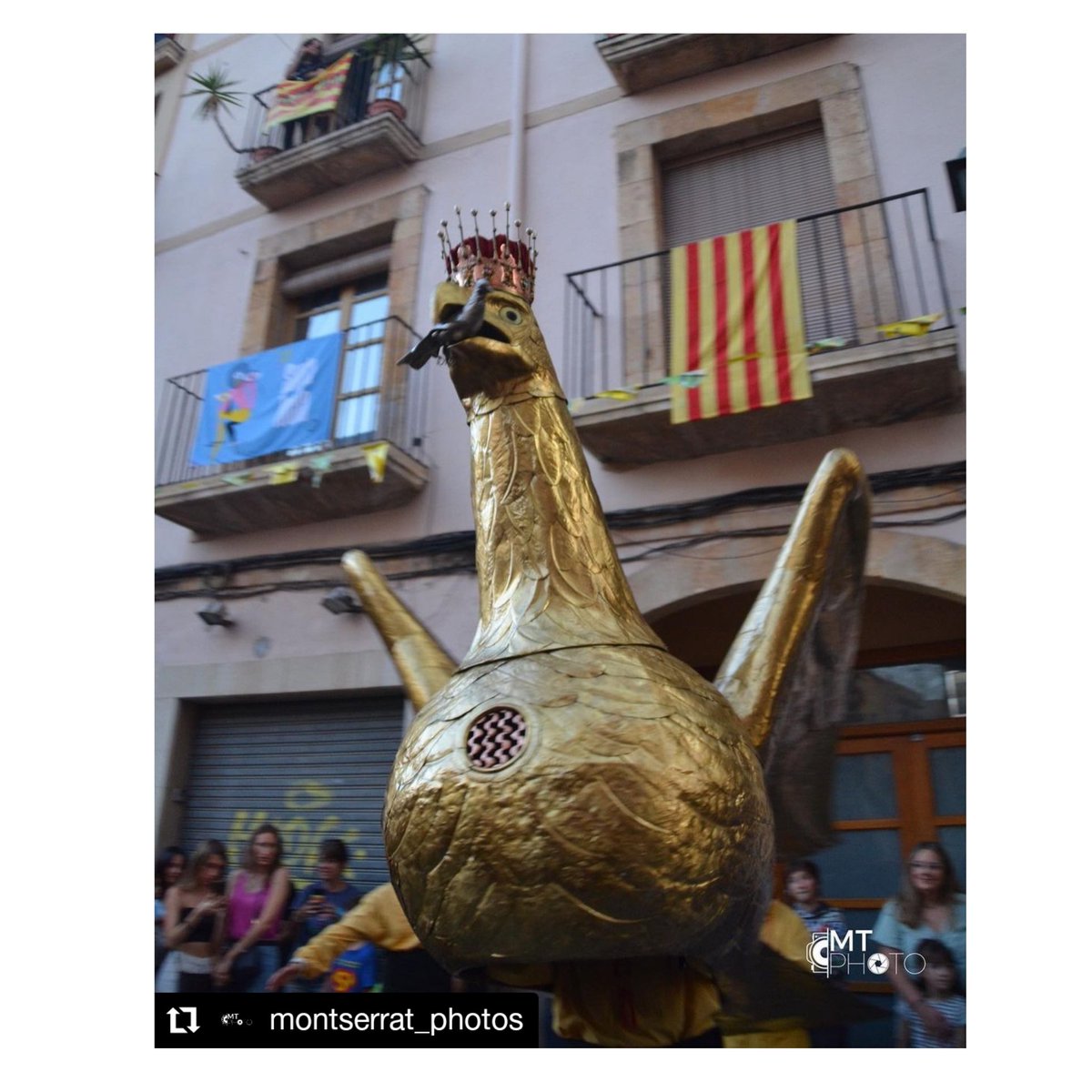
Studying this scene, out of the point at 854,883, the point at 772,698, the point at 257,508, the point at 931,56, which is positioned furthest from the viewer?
the point at 257,508

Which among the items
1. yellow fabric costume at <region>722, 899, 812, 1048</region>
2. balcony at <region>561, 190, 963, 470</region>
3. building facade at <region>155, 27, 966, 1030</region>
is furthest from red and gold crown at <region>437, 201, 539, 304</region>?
balcony at <region>561, 190, 963, 470</region>

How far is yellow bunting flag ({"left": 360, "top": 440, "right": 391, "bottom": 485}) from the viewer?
3785 mm

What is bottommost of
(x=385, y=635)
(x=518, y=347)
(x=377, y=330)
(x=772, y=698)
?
(x=772, y=698)

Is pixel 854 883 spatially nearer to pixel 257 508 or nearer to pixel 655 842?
pixel 655 842

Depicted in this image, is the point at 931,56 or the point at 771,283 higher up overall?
the point at 931,56

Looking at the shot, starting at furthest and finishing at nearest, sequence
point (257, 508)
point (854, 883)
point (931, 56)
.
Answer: point (257, 508) → point (931, 56) → point (854, 883)

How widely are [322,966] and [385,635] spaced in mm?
748

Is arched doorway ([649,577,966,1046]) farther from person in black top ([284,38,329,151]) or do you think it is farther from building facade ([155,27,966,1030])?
person in black top ([284,38,329,151])

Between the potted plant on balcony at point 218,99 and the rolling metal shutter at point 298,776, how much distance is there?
2.85m

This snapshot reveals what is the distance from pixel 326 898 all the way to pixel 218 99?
3.92m

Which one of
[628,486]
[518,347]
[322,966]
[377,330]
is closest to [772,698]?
[518,347]

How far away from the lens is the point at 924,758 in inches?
128
